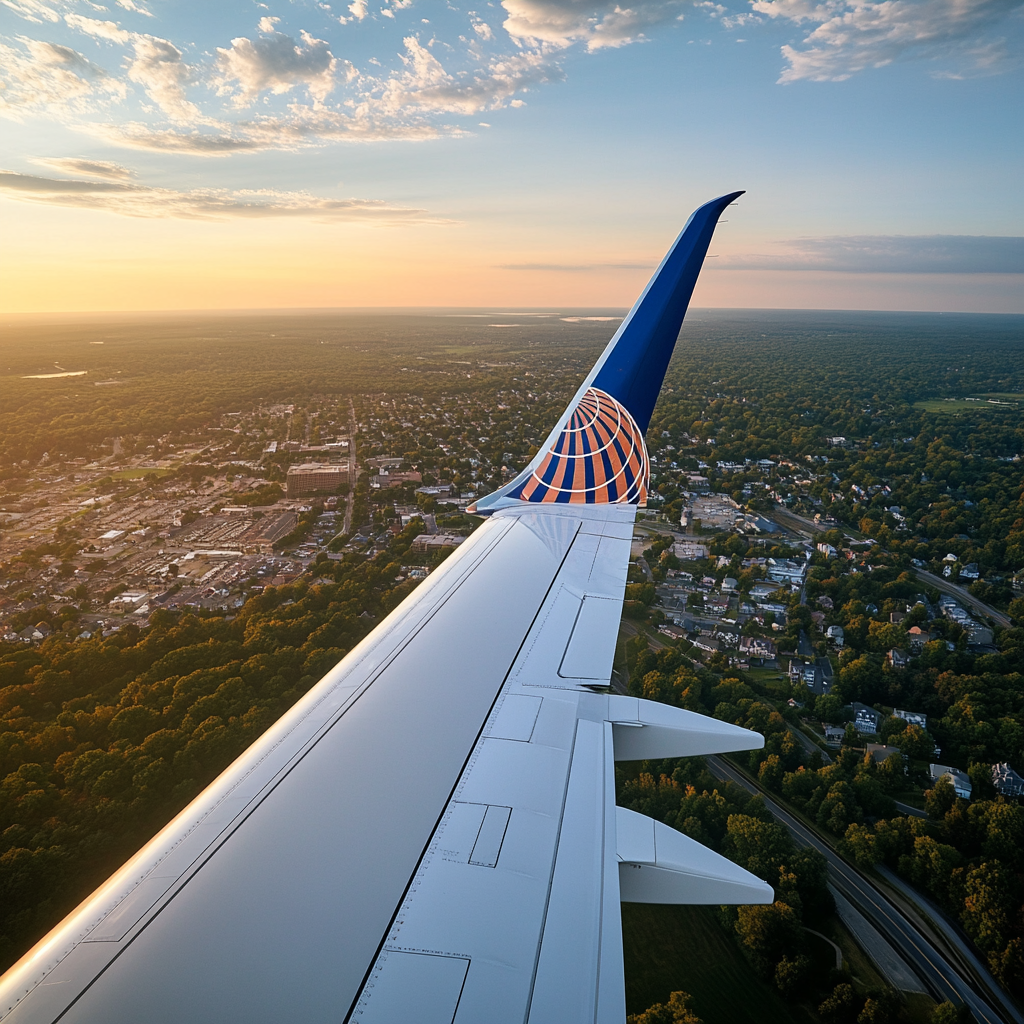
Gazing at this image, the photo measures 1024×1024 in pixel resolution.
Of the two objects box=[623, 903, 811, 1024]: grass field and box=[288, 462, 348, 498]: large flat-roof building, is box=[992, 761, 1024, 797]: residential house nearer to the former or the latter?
→ box=[623, 903, 811, 1024]: grass field

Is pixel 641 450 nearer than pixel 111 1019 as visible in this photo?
No

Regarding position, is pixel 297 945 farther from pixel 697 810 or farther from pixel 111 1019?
pixel 697 810

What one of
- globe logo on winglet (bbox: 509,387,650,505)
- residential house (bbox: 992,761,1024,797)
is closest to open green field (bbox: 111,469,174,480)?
globe logo on winglet (bbox: 509,387,650,505)

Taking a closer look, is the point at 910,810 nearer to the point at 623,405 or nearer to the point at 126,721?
the point at 623,405

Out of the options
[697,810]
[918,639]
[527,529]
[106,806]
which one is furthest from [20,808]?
[918,639]

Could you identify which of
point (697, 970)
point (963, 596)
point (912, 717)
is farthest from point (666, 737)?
point (963, 596)

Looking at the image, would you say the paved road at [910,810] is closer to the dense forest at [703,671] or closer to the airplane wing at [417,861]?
the dense forest at [703,671]
